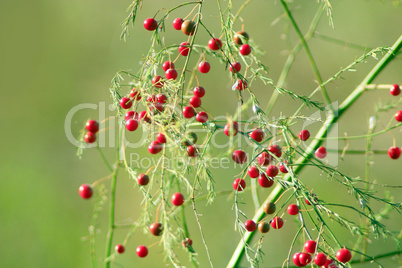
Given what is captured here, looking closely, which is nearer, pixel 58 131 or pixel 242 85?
pixel 242 85

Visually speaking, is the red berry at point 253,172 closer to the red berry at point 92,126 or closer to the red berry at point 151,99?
the red berry at point 151,99

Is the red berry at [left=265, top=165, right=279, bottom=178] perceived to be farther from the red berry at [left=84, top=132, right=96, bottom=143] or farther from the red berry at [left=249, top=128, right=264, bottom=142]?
the red berry at [left=84, top=132, right=96, bottom=143]

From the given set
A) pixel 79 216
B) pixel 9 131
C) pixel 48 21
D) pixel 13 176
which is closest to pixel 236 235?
pixel 79 216

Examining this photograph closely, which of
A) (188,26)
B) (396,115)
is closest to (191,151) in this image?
(188,26)

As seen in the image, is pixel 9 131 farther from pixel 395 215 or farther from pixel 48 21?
pixel 395 215

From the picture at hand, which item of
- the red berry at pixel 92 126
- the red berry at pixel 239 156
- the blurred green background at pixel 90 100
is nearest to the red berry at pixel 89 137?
the red berry at pixel 92 126

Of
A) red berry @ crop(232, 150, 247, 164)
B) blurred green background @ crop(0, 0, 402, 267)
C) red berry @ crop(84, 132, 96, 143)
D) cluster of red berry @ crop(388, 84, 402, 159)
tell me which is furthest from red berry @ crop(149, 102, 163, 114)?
blurred green background @ crop(0, 0, 402, 267)

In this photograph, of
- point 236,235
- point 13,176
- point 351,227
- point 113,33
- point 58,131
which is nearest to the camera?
point 351,227

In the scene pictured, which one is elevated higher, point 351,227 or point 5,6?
point 5,6
